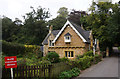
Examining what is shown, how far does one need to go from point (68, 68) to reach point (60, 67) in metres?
1.58

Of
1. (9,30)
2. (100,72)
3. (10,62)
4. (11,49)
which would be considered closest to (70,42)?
(100,72)

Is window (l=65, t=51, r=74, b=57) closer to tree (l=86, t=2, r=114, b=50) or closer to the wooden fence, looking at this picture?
tree (l=86, t=2, r=114, b=50)

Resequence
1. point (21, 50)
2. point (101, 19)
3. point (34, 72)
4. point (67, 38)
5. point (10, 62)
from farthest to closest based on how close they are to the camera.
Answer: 1. point (101, 19)
2. point (21, 50)
3. point (67, 38)
4. point (34, 72)
5. point (10, 62)

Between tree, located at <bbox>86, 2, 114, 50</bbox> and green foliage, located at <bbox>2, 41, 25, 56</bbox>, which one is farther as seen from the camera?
tree, located at <bbox>86, 2, 114, 50</bbox>

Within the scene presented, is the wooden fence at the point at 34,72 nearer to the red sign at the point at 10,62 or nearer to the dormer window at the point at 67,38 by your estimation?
the red sign at the point at 10,62

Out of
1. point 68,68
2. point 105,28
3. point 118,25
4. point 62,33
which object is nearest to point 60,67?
point 68,68

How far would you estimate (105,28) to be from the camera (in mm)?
31547

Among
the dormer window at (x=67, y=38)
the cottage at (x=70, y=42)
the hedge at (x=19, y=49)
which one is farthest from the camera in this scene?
the hedge at (x=19, y=49)

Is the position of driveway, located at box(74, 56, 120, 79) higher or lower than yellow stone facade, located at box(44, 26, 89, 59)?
lower

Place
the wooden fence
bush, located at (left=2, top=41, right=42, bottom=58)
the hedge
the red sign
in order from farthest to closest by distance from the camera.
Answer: bush, located at (left=2, top=41, right=42, bottom=58)
the hedge
the wooden fence
the red sign

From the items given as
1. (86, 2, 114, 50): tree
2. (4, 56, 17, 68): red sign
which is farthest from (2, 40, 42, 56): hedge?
(4, 56, 17, 68): red sign

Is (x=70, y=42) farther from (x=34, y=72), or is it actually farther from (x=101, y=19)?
(x=34, y=72)

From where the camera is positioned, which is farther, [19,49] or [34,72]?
[19,49]

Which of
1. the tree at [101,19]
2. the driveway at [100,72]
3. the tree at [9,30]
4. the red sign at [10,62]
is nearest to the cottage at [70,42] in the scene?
the tree at [101,19]
